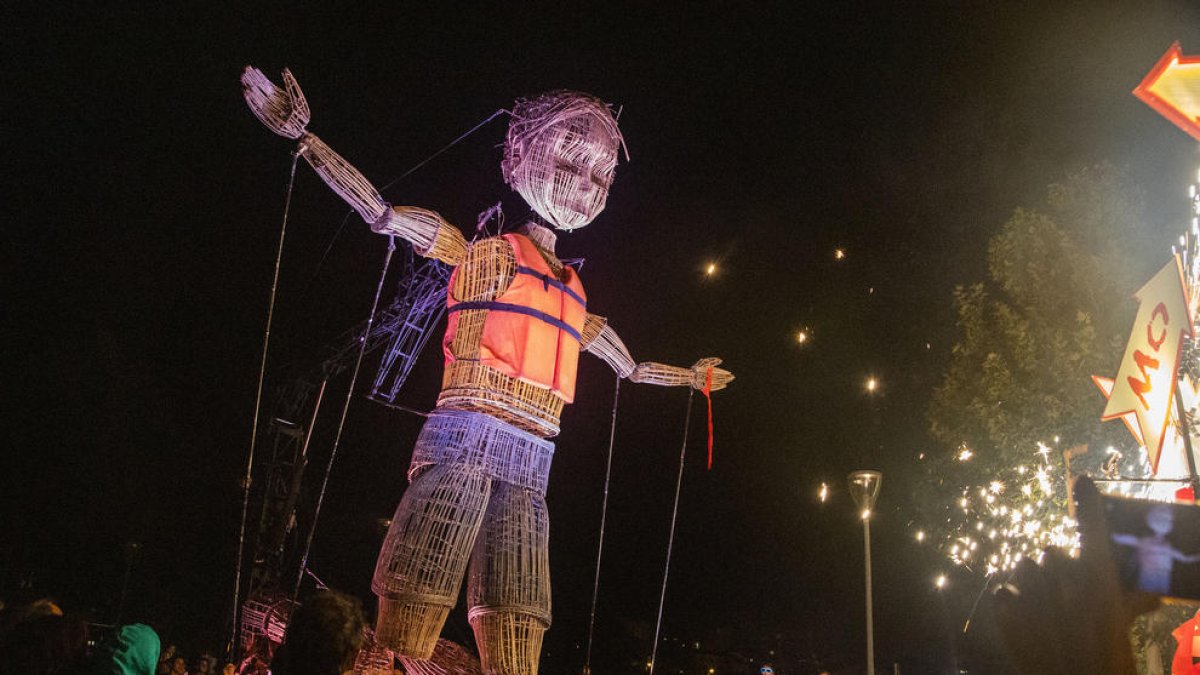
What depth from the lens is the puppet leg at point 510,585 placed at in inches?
235

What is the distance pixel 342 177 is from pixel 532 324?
1.87m

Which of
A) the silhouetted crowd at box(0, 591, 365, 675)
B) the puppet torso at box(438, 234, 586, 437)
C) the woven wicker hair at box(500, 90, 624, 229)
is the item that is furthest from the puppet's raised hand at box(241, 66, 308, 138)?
the silhouetted crowd at box(0, 591, 365, 675)

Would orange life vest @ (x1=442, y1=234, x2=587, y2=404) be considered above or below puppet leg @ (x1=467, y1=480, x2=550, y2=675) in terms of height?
above

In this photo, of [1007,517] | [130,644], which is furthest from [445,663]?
[1007,517]

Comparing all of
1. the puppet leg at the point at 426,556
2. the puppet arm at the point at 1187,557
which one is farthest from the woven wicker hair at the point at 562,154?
the puppet arm at the point at 1187,557

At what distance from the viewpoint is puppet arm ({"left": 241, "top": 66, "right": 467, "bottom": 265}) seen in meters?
5.61

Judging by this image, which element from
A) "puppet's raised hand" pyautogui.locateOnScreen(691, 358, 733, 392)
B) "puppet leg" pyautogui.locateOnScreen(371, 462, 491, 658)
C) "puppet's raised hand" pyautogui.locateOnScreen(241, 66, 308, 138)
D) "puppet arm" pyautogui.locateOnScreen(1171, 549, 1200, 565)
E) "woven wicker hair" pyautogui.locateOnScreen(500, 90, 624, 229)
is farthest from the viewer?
"puppet's raised hand" pyautogui.locateOnScreen(691, 358, 733, 392)

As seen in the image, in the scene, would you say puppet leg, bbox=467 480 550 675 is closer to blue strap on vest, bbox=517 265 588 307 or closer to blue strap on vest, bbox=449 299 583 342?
blue strap on vest, bbox=449 299 583 342

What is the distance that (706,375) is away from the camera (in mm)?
8086

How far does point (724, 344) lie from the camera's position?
1169 centimetres

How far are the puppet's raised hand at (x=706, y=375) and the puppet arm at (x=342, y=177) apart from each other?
275cm

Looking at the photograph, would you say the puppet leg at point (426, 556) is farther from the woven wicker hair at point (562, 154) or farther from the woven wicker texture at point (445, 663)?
the woven wicker hair at point (562, 154)

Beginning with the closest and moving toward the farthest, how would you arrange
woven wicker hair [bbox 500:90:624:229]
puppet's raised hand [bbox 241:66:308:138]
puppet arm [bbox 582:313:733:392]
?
1. puppet's raised hand [bbox 241:66:308:138]
2. woven wicker hair [bbox 500:90:624:229]
3. puppet arm [bbox 582:313:733:392]

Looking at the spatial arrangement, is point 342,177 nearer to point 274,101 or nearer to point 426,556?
point 274,101
